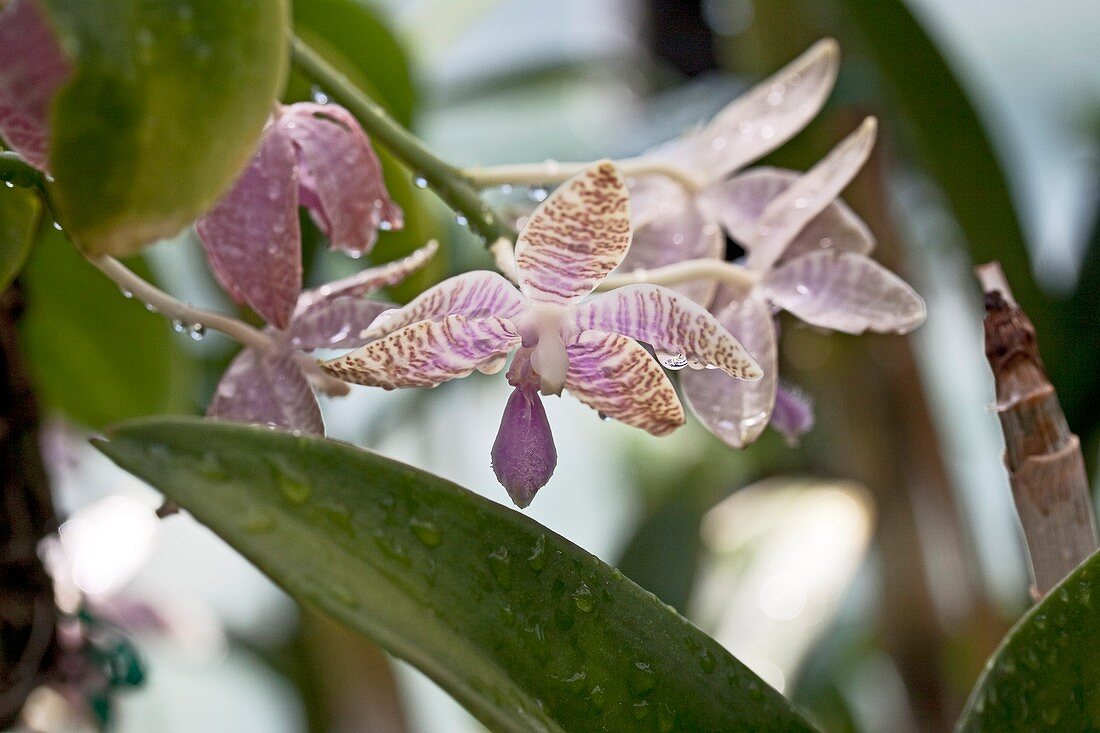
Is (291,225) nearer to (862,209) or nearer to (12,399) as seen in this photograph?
(12,399)

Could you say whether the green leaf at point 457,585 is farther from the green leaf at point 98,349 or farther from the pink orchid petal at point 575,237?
the green leaf at point 98,349

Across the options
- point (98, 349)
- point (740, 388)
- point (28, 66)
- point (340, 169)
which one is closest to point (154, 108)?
point (28, 66)

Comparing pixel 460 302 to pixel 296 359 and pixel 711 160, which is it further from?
pixel 711 160

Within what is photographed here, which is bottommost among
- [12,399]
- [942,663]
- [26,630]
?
[942,663]

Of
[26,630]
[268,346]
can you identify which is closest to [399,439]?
[26,630]

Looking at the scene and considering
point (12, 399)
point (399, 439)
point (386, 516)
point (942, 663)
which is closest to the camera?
point (386, 516)
